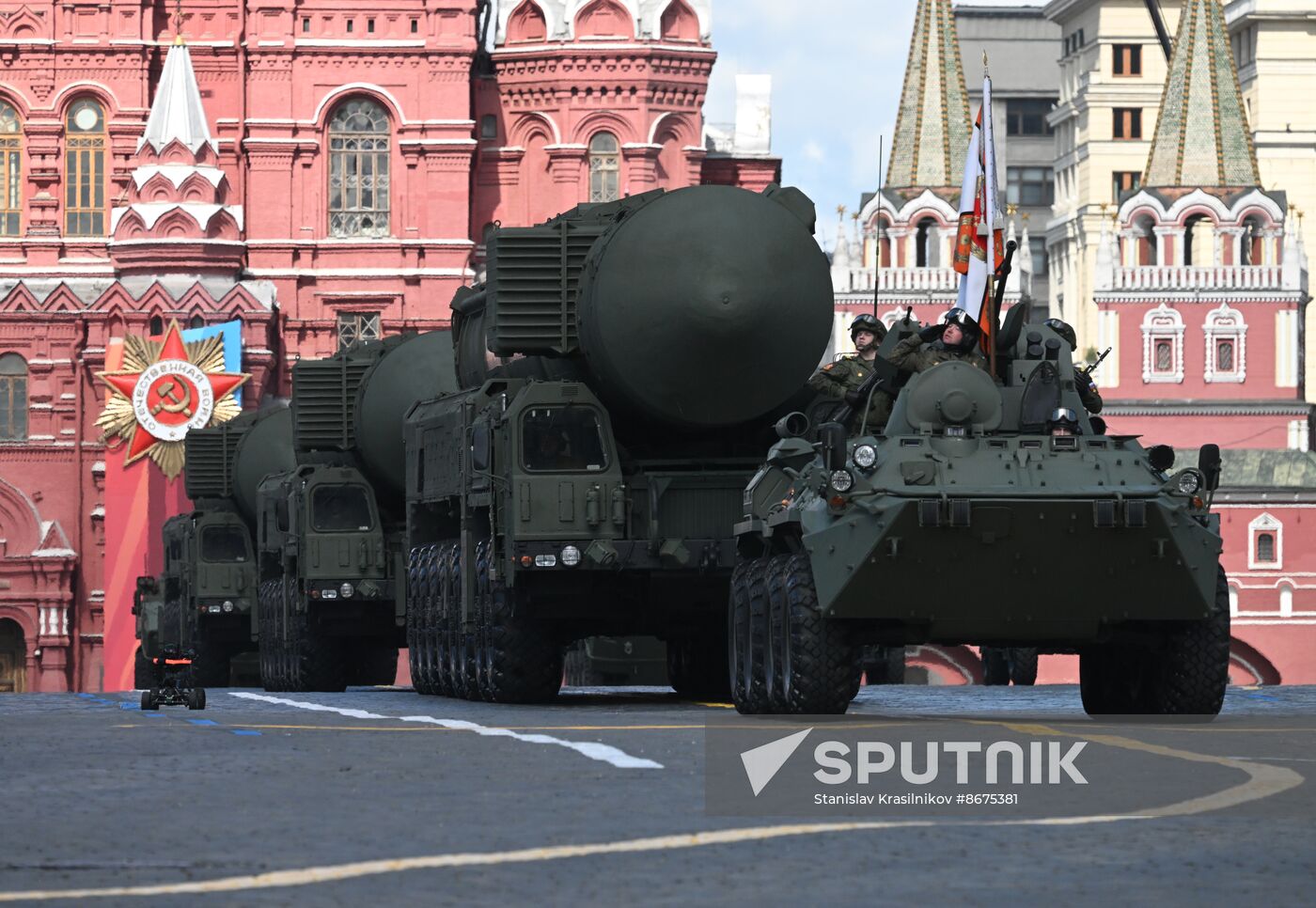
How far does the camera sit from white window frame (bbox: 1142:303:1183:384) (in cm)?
10300

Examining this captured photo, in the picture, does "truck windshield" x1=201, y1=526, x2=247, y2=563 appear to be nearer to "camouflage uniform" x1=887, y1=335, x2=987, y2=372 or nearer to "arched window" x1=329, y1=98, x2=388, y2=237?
"camouflage uniform" x1=887, y1=335, x2=987, y2=372

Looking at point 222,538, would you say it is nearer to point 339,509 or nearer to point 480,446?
point 339,509

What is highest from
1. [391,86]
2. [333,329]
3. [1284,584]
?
[391,86]

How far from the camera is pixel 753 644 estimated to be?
19.3 meters

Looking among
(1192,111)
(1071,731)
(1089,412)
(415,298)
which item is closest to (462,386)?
(1089,412)

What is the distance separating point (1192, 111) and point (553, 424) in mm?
83399

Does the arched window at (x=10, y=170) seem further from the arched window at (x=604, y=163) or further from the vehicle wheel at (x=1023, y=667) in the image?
the vehicle wheel at (x=1023, y=667)

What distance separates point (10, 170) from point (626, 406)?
55.8 m

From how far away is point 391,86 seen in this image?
3073 inches

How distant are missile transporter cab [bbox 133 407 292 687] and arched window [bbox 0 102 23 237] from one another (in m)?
30.3

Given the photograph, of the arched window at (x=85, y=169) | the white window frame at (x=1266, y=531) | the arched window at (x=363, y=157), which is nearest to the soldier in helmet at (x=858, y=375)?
the arched window at (x=363, y=157)

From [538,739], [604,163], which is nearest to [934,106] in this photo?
[604,163]

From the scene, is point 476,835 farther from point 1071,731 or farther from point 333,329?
point 333,329

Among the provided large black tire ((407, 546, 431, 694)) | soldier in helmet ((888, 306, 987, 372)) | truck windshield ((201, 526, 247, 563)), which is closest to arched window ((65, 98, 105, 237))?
truck windshield ((201, 526, 247, 563))
